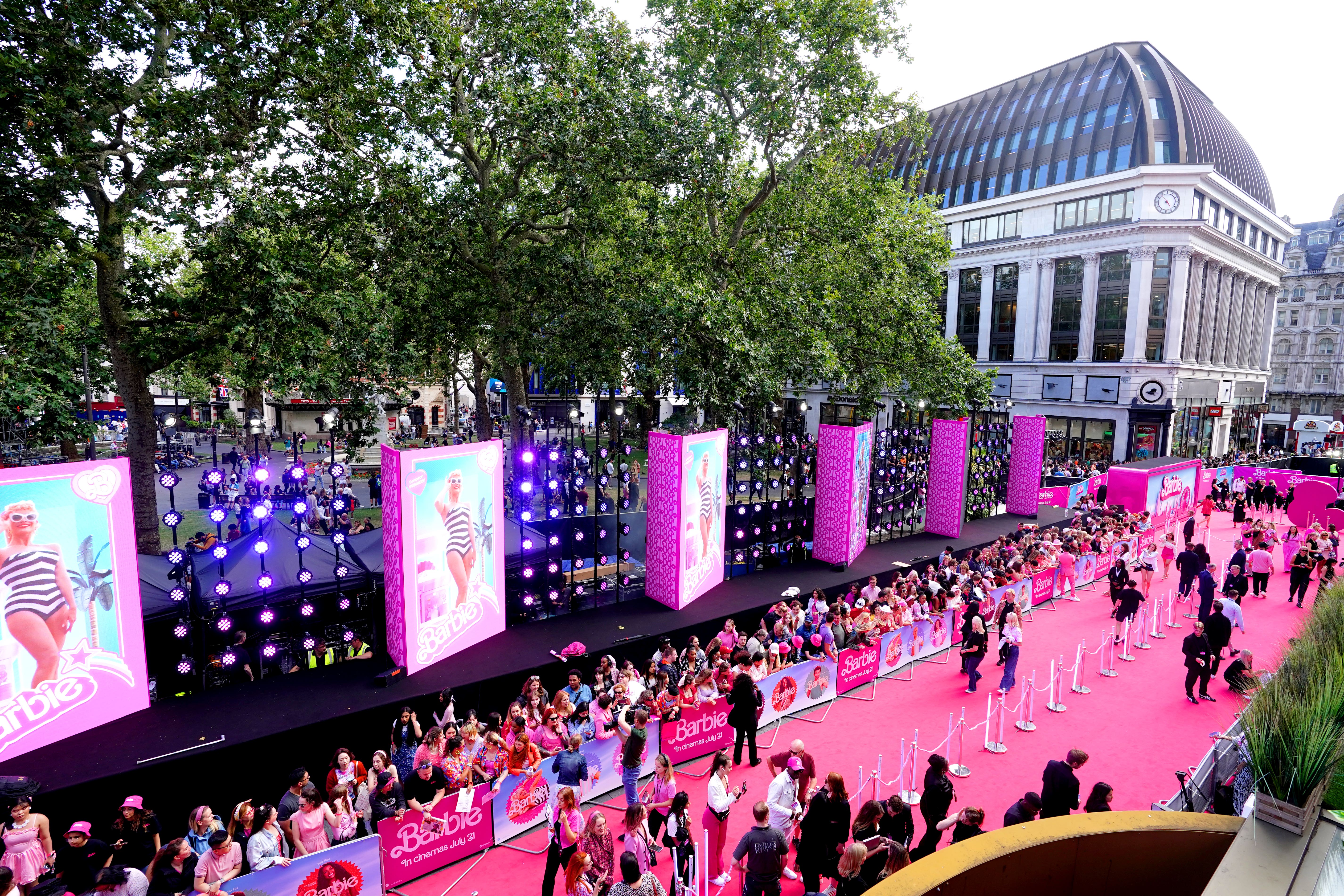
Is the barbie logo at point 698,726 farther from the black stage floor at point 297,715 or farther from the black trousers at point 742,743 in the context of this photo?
the black stage floor at point 297,715

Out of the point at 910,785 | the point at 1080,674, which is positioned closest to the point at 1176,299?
the point at 1080,674

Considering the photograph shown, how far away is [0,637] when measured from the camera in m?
7.47

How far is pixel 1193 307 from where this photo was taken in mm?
45000

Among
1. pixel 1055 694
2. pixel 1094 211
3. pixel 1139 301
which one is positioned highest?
pixel 1094 211

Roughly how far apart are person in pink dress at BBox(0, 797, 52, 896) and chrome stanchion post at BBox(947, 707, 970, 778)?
1046 centimetres

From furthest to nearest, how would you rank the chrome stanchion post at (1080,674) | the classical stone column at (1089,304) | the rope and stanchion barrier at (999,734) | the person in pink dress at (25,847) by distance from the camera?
1. the classical stone column at (1089,304)
2. the chrome stanchion post at (1080,674)
3. the rope and stanchion barrier at (999,734)
4. the person in pink dress at (25,847)

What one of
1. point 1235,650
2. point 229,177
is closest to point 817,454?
point 1235,650

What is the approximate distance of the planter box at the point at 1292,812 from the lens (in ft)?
12.5

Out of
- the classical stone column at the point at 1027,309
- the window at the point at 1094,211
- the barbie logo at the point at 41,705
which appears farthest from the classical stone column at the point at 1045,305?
the barbie logo at the point at 41,705

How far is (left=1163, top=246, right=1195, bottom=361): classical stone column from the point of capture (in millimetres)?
42531

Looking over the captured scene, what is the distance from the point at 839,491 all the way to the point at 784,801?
10.7 meters

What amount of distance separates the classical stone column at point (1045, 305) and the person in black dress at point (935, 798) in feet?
160

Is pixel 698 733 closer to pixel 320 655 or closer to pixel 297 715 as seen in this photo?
pixel 297 715

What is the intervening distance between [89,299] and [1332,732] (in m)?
40.5
